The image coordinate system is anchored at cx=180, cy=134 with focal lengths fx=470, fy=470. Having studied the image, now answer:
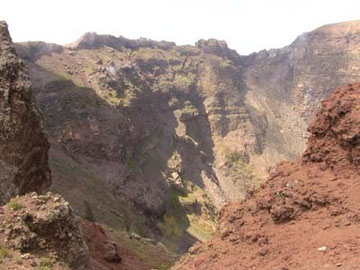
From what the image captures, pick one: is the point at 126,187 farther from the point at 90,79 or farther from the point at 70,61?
the point at 70,61

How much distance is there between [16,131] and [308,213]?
1218 cm

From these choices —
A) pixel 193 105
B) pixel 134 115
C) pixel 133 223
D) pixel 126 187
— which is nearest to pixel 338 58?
pixel 193 105

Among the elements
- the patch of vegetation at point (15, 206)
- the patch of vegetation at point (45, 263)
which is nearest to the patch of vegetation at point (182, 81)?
the patch of vegetation at point (15, 206)

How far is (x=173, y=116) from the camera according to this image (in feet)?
399

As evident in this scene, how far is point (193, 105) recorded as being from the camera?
427ft

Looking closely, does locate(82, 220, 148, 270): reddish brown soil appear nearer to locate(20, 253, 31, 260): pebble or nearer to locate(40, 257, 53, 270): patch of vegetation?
locate(40, 257, 53, 270): patch of vegetation

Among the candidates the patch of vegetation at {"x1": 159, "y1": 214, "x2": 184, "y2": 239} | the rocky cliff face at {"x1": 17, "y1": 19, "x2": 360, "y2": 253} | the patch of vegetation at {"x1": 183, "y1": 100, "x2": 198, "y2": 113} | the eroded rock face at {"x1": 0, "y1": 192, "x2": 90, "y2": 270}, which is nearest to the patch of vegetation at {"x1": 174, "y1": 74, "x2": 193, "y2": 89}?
→ the rocky cliff face at {"x1": 17, "y1": 19, "x2": 360, "y2": 253}

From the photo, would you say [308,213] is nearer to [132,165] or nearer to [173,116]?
[132,165]

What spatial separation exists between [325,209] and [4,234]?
26.7 feet

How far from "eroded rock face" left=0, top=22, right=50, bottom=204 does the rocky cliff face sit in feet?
80.9

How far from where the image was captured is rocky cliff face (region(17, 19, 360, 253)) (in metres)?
75.6

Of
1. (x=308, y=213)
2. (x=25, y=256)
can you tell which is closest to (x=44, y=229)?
(x=25, y=256)

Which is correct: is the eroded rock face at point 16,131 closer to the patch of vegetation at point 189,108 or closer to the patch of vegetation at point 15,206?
the patch of vegetation at point 15,206

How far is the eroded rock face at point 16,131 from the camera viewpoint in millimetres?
17531
